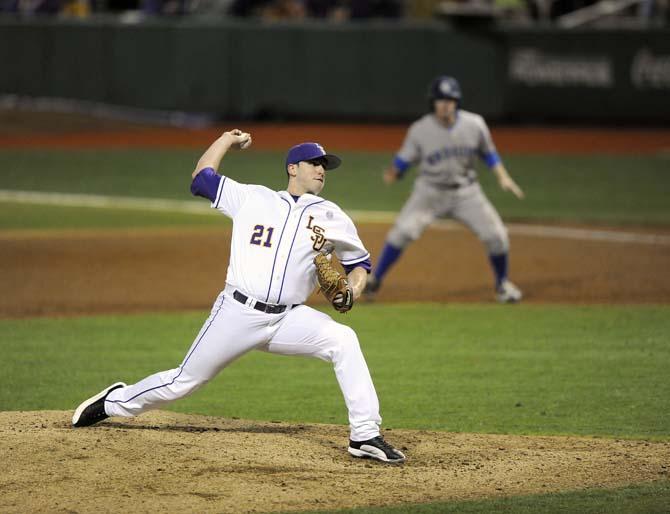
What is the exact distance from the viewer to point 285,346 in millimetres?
6469

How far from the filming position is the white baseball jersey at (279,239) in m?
6.38

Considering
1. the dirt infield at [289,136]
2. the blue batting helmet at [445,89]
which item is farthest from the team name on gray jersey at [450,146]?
the dirt infield at [289,136]

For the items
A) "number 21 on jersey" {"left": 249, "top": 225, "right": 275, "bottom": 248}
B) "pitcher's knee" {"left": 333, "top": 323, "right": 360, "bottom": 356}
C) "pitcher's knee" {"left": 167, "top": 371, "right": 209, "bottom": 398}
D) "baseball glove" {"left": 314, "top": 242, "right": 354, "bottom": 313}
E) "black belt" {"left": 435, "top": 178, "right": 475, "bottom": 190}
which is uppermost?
"number 21 on jersey" {"left": 249, "top": 225, "right": 275, "bottom": 248}

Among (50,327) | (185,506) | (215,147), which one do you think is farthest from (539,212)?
(185,506)

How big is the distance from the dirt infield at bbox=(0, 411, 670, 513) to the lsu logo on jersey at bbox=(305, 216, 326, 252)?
116 centimetres

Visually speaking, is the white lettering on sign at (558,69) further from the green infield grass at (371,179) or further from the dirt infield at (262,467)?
the dirt infield at (262,467)

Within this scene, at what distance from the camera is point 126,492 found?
19.2 feet

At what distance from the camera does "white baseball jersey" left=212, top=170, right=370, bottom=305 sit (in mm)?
6383

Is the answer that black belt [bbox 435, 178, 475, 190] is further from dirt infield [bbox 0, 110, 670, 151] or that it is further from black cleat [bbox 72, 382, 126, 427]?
dirt infield [bbox 0, 110, 670, 151]

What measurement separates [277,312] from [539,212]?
11.5 meters

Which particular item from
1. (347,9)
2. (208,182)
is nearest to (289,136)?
(347,9)

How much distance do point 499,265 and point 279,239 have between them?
5.51 m

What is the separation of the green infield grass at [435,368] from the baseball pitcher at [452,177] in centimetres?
65

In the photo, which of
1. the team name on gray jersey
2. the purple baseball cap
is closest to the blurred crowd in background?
the team name on gray jersey
